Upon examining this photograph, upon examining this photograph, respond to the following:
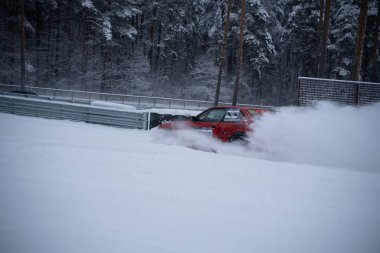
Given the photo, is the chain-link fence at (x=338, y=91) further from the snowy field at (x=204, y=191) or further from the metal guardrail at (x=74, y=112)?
the metal guardrail at (x=74, y=112)

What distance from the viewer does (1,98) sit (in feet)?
43.2

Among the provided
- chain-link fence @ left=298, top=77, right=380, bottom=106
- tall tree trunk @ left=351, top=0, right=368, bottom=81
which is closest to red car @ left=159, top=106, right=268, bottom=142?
chain-link fence @ left=298, top=77, right=380, bottom=106

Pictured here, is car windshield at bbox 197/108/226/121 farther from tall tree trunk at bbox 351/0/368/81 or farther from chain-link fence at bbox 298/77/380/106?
tall tree trunk at bbox 351/0/368/81

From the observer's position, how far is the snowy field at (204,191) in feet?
10.6

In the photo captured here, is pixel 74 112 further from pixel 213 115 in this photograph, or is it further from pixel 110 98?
pixel 110 98

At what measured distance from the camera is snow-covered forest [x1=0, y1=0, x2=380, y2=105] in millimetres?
25833

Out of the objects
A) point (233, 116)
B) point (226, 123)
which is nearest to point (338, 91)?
point (233, 116)

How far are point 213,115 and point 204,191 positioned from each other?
4434 mm

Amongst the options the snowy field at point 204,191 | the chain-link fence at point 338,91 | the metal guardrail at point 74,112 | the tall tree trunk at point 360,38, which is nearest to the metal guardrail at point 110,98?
the metal guardrail at point 74,112

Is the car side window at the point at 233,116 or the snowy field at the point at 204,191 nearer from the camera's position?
the snowy field at the point at 204,191

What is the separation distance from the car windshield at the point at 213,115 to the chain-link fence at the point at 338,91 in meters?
3.68

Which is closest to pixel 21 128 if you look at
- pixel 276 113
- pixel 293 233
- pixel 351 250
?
pixel 276 113

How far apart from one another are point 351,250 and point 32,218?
3.95m

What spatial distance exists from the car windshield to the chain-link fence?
368 centimetres
